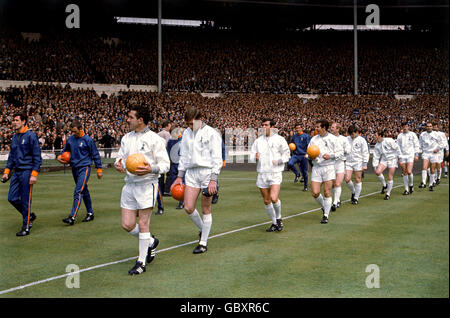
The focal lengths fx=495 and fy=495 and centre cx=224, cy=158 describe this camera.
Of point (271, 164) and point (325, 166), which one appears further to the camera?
point (325, 166)

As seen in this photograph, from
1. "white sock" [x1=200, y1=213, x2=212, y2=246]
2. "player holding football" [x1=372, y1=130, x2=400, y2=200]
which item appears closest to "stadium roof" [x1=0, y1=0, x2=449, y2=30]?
"player holding football" [x1=372, y1=130, x2=400, y2=200]

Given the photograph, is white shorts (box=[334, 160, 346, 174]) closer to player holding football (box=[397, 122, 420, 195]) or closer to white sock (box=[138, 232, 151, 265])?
player holding football (box=[397, 122, 420, 195])

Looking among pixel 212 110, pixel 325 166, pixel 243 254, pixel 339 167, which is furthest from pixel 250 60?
pixel 243 254

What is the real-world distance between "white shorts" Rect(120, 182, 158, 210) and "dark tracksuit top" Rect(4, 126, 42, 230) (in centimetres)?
324

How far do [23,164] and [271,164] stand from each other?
4590 millimetres

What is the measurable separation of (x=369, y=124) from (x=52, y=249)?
41.6m

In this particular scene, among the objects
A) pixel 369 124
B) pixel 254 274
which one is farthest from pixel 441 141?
pixel 369 124

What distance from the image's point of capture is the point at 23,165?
9.10 meters

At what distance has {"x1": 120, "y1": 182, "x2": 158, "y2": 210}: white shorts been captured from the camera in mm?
6539

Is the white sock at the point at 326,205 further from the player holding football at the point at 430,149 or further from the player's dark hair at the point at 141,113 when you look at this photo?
the player holding football at the point at 430,149

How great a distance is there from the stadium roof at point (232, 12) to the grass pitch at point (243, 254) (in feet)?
126

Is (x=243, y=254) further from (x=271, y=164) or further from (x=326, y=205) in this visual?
(x=326, y=205)

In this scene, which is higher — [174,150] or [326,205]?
[174,150]
